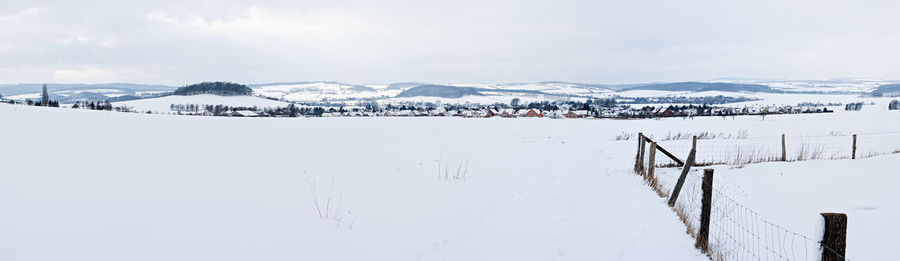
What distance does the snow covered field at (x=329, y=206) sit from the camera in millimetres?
5582

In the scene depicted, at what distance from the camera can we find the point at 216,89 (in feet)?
526

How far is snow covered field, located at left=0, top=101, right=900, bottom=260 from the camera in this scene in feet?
18.3

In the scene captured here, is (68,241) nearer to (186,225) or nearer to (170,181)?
(186,225)

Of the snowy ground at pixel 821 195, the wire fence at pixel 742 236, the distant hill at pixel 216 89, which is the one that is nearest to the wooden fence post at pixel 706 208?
the wire fence at pixel 742 236

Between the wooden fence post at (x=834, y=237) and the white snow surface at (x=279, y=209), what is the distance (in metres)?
2.41

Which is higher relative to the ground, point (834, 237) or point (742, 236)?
point (834, 237)

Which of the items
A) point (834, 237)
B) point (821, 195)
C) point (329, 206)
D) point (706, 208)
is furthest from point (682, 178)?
point (329, 206)

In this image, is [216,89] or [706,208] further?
[216,89]

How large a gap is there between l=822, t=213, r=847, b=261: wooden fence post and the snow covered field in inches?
98.3

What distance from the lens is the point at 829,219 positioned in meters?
3.57

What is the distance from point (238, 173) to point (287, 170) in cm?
140

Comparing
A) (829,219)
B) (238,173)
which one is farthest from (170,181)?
(829,219)

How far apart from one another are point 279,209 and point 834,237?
6.74m

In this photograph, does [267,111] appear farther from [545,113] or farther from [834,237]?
[834,237]
